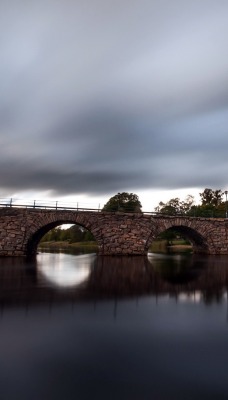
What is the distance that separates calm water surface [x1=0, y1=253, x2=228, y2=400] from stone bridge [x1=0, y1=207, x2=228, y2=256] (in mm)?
15167

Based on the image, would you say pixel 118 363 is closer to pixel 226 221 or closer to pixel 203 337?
pixel 203 337

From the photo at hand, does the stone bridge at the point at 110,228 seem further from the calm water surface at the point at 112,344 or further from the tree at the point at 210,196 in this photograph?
the tree at the point at 210,196

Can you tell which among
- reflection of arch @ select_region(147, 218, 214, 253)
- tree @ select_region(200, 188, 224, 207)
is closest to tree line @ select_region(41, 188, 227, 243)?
tree @ select_region(200, 188, 224, 207)

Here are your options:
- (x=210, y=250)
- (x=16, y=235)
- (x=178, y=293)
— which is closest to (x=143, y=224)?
(x=210, y=250)

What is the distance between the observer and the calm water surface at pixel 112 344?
4.75 m

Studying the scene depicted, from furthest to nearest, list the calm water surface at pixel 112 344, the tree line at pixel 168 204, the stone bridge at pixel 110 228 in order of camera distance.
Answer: the tree line at pixel 168 204, the stone bridge at pixel 110 228, the calm water surface at pixel 112 344

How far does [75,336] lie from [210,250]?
3054 centimetres

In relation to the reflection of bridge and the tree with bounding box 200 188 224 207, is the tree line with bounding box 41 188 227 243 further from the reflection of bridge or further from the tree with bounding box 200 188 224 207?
the reflection of bridge

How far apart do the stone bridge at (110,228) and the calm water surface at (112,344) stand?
1517 cm

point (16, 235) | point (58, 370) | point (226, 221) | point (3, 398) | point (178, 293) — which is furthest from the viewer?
point (226, 221)

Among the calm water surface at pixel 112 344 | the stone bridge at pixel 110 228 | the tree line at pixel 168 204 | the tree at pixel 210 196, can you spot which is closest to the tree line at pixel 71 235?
the tree line at pixel 168 204

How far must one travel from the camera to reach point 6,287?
1261cm

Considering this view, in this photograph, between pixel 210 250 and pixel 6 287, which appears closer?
pixel 6 287

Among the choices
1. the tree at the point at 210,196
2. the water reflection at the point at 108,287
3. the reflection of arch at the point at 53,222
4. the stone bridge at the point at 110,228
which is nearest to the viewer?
the water reflection at the point at 108,287
